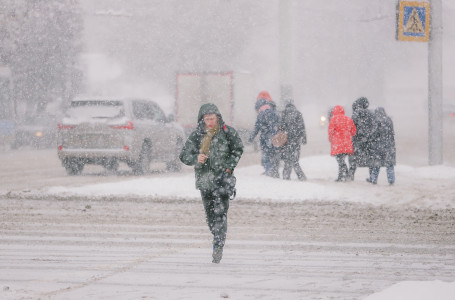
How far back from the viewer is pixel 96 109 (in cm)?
2073

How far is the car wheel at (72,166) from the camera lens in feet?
70.0

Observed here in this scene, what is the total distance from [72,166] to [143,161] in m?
1.69

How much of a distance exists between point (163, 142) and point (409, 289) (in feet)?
53.7

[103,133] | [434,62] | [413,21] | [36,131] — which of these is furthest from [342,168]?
[36,131]

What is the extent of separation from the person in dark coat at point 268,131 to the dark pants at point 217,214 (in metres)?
9.88

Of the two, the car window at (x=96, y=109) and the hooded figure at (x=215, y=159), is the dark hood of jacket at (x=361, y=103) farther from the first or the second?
the hooded figure at (x=215, y=159)

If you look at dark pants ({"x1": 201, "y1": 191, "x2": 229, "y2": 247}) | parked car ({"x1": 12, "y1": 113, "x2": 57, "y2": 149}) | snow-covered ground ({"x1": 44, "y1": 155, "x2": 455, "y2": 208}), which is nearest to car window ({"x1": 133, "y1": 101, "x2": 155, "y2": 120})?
snow-covered ground ({"x1": 44, "y1": 155, "x2": 455, "y2": 208})

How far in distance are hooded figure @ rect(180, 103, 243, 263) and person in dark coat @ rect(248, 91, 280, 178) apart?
992 cm

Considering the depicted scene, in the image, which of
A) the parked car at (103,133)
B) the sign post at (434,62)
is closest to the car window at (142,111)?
the parked car at (103,133)

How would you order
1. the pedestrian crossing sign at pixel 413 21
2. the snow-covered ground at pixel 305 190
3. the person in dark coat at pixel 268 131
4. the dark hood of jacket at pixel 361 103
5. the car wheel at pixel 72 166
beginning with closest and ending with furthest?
the snow-covered ground at pixel 305 190
the dark hood of jacket at pixel 361 103
the person in dark coat at pixel 268 131
the pedestrian crossing sign at pixel 413 21
the car wheel at pixel 72 166

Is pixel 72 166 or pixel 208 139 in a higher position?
pixel 208 139

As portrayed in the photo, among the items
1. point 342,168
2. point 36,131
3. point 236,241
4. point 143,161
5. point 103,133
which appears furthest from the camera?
point 36,131

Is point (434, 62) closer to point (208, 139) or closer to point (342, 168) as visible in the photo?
point (342, 168)

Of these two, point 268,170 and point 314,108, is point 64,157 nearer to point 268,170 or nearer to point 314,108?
point 268,170
